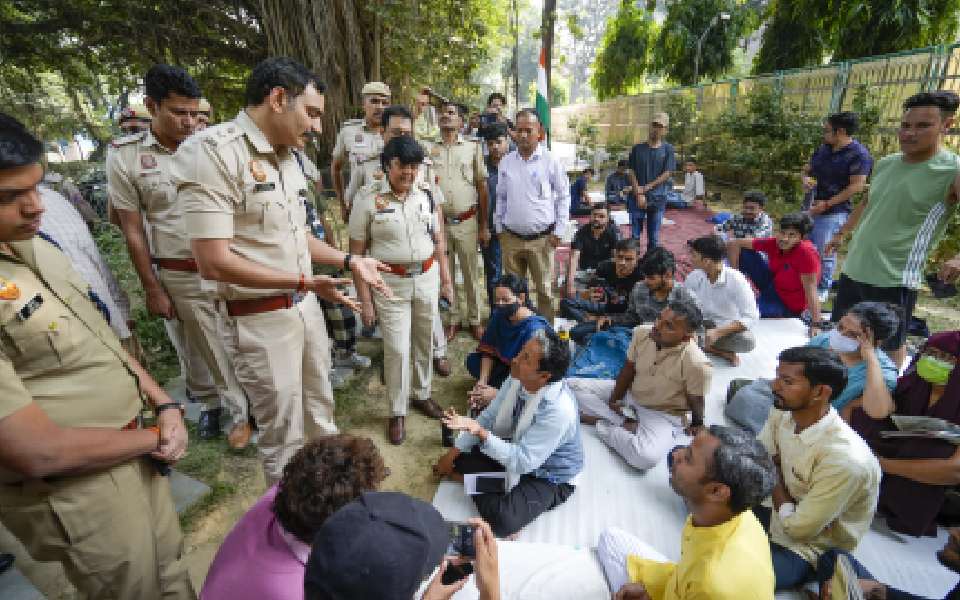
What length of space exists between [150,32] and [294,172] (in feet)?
25.5

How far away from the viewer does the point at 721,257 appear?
365 cm

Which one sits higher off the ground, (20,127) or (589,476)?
(20,127)

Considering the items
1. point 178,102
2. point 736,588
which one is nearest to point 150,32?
point 178,102

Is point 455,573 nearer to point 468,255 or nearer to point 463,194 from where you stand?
point 468,255

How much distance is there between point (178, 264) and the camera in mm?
2658

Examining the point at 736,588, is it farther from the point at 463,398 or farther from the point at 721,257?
the point at 721,257

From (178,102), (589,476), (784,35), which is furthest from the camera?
(784,35)

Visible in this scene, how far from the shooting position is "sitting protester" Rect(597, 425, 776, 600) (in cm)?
140

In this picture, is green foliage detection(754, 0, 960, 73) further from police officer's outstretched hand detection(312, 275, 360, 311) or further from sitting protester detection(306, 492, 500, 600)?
sitting protester detection(306, 492, 500, 600)

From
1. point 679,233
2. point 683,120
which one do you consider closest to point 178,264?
point 679,233

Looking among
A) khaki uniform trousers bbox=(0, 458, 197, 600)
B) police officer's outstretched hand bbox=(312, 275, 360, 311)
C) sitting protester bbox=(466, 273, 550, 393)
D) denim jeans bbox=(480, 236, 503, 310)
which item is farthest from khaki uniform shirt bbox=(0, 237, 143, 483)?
denim jeans bbox=(480, 236, 503, 310)

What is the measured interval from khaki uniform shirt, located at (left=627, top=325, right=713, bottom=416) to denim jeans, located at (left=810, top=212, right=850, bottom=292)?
2.77m

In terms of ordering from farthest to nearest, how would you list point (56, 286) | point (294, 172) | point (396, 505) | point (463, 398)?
point (463, 398) < point (294, 172) < point (56, 286) < point (396, 505)

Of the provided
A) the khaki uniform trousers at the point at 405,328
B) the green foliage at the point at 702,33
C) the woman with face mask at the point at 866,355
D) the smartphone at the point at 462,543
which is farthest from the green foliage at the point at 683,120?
the smartphone at the point at 462,543
